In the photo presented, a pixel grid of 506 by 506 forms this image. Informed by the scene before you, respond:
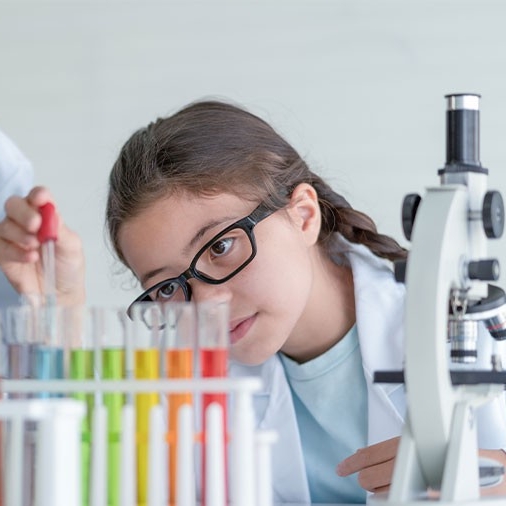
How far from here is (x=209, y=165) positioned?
1744 mm

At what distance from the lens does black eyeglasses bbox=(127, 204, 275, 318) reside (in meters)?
1.59

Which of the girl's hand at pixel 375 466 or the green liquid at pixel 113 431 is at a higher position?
the green liquid at pixel 113 431

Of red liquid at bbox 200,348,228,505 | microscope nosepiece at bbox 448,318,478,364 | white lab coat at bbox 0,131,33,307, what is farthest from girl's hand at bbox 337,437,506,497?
white lab coat at bbox 0,131,33,307

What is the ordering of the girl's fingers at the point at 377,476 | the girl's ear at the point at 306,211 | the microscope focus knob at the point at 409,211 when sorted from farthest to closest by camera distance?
the girl's ear at the point at 306,211
the girl's fingers at the point at 377,476
the microscope focus knob at the point at 409,211

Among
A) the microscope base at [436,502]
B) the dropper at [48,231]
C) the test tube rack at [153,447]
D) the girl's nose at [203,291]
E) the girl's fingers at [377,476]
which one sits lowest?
the girl's fingers at [377,476]

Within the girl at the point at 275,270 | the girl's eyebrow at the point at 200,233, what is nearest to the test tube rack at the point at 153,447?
the girl at the point at 275,270

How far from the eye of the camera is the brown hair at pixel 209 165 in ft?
5.65

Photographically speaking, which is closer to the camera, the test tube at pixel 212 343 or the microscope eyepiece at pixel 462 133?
the test tube at pixel 212 343

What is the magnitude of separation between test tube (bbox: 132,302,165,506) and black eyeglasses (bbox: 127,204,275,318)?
58cm

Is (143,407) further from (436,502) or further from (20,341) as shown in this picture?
(436,502)

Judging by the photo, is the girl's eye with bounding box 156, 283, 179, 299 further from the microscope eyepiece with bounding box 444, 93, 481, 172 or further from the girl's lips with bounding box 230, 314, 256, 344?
the microscope eyepiece with bounding box 444, 93, 481, 172

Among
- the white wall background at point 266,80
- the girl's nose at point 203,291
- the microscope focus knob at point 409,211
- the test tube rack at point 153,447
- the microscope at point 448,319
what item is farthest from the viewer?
the white wall background at point 266,80

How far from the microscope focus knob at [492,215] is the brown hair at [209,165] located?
69 cm

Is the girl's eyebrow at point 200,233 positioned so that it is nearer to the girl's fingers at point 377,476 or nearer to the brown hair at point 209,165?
the brown hair at point 209,165
